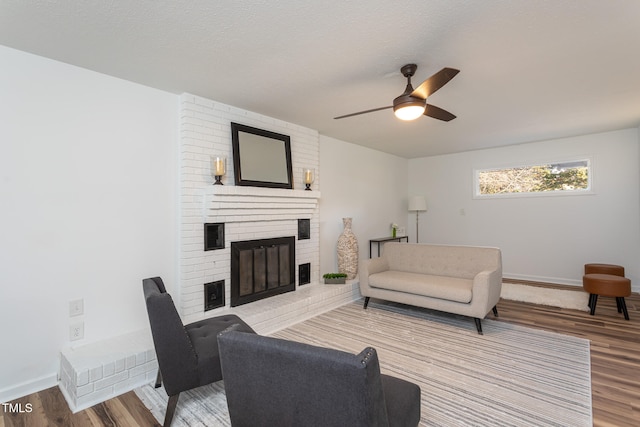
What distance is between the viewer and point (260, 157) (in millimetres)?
3674

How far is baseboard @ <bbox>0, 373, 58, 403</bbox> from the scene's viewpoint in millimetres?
2148

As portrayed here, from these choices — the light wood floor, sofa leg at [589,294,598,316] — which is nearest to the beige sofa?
the light wood floor

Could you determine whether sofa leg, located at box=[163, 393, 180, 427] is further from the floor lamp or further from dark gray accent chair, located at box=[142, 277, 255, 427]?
the floor lamp

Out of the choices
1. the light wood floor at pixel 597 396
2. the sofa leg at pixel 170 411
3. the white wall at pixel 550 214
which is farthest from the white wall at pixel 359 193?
the sofa leg at pixel 170 411

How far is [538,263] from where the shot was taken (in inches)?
212

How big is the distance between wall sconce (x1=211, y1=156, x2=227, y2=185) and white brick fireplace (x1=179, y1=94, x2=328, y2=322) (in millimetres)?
52

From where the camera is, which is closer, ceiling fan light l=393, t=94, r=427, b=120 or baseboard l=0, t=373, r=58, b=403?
baseboard l=0, t=373, r=58, b=403

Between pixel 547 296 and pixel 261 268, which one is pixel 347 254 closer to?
pixel 261 268

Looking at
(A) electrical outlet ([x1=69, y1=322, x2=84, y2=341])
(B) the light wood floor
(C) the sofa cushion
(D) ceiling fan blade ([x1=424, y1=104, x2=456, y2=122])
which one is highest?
(D) ceiling fan blade ([x1=424, y1=104, x2=456, y2=122])

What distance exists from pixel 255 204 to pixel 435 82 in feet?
7.23

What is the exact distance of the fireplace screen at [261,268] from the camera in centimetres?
347

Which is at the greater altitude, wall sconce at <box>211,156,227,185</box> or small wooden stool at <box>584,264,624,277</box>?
wall sconce at <box>211,156,227,185</box>

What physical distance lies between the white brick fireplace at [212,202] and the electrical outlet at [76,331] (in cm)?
79

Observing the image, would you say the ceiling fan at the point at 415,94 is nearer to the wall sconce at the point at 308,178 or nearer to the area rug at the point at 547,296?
the wall sconce at the point at 308,178
